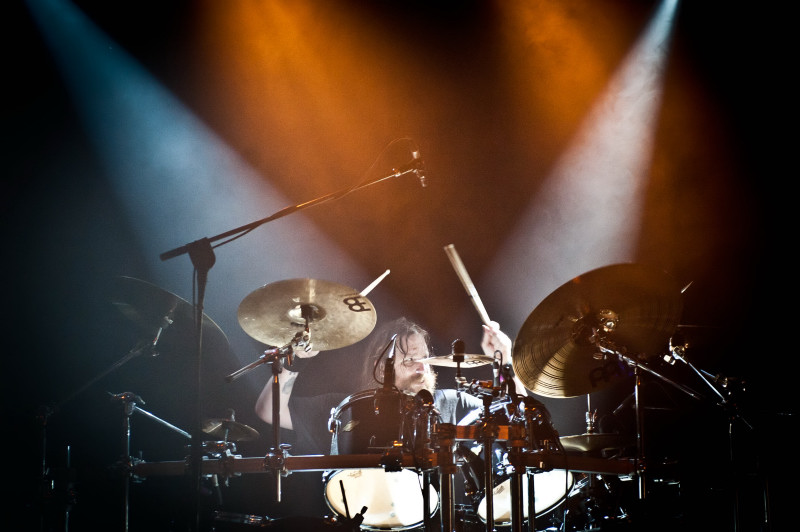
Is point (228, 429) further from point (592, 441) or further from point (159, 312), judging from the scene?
point (592, 441)

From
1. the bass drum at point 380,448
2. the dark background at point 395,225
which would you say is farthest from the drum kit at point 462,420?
the dark background at point 395,225

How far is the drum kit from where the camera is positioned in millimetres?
2613

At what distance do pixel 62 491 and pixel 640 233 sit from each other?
3.76m

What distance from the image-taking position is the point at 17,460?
3.68 meters

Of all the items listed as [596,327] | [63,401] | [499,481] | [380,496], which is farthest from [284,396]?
[596,327]

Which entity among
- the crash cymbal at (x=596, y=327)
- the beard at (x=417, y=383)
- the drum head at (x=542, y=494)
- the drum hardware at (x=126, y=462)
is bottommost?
the drum head at (x=542, y=494)

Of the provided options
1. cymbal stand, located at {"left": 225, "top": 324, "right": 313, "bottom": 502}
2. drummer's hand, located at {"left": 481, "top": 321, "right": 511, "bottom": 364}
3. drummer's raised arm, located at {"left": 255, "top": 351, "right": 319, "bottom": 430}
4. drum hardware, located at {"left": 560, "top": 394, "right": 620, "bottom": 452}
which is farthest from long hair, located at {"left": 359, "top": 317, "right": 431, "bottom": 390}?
drum hardware, located at {"left": 560, "top": 394, "right": 620, "bottom": 452}

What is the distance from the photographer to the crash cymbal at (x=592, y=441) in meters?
2.96

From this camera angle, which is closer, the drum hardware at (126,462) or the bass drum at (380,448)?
the bass drum at (380,448)

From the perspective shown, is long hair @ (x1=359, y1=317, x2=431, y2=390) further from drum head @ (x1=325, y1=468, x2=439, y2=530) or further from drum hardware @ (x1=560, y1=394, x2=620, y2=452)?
drum hardware @ (x1=560, y1=394, x2=620, y2=452)

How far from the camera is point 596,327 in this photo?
8.73ft

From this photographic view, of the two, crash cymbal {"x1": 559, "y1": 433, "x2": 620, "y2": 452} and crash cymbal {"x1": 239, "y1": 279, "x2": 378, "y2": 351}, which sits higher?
crash cymbal {"x1": 239, "y1": 279, "x2": 378, "y2": 351}

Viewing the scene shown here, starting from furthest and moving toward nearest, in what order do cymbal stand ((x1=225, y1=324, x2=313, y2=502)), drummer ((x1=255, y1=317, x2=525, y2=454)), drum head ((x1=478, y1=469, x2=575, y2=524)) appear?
drummer ((x1=255, y1=317, x2=525, y2=454)), drum head ((x1=478, y1=469, x2=575, y2=524)), cymbal stand ((x1=225, y1=324, x2=313, y2=502))

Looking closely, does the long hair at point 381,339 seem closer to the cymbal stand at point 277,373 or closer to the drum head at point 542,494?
the drum head at point 542,494
